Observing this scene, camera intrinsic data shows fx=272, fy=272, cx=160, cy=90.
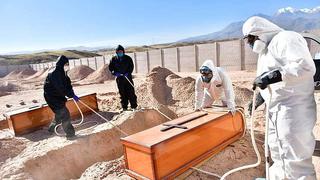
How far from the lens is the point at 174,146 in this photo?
3.16m

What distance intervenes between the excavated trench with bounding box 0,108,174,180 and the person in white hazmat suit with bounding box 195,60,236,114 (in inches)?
77.6

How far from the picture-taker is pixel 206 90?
4.79 m

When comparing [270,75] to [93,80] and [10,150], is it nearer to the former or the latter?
[10,150]

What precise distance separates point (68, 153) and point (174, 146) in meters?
2.76

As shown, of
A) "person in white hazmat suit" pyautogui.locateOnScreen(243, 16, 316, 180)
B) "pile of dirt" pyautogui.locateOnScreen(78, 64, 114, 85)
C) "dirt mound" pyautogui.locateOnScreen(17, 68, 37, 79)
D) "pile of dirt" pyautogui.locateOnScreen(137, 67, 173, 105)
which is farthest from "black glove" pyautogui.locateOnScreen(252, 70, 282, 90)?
"dirt mound" pyautogui.locateOnScreen(17, 68, 37, 79)

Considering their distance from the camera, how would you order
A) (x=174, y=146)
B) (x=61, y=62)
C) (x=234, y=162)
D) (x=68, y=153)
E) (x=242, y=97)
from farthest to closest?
(x=242, y=97) → (x=61, y=62) → (x=68, y=153) → (x=234, y=162) → (x=174, y=146)

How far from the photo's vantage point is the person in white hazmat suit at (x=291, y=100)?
2297 millimetres

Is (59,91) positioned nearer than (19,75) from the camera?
Yes

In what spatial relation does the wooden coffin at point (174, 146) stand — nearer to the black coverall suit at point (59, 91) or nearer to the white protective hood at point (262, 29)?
the white protective hood at point (262, 29)

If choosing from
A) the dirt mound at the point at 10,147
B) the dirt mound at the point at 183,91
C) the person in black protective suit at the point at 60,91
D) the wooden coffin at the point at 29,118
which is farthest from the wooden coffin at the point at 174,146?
the dirt mound at the point at 183,91

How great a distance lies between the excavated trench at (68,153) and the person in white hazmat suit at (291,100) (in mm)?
3699

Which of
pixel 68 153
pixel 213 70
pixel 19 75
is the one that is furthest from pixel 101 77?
pixel 19 75

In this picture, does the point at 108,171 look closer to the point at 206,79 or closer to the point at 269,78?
the point at 206,79

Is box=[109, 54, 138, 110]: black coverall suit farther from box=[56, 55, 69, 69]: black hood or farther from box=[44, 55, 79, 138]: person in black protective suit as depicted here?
box=[56, 55, 69, 69]: black hood
